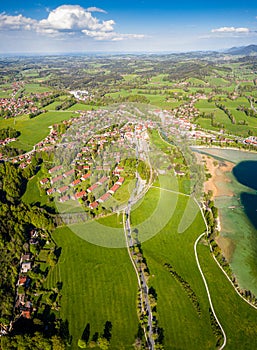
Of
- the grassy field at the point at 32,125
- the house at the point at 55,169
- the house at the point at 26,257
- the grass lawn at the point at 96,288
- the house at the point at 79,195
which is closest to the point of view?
the grass lawn at the point at 96,288

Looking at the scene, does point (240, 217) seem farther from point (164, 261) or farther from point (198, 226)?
point (164, 261)

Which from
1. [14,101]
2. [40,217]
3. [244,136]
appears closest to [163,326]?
[40,217]

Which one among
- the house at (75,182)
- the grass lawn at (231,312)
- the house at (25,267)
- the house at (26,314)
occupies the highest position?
the house at (75,182)

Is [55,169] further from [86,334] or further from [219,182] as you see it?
[86,334]

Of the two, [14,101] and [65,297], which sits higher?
[14,101]

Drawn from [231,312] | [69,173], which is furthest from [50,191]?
[231,312]

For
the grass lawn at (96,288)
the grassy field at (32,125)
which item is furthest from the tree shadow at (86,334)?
the grassy field at (32,125)

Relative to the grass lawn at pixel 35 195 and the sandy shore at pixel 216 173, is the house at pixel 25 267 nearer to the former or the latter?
the grass lawn at pixel 35 195

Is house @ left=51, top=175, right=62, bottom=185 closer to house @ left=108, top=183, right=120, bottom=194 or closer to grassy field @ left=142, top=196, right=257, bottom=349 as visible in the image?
house @ left=108, top=183, right=120, bottom=194
